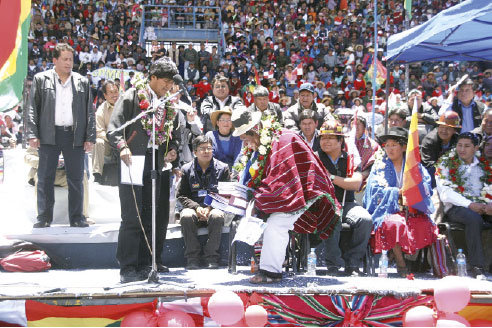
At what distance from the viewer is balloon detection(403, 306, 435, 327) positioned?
4473mm

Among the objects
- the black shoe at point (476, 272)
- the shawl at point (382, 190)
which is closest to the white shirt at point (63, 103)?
the shawl at point (382, 190)

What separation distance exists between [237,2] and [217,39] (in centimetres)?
291

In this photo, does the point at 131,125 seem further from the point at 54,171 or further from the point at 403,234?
the point at 403,234

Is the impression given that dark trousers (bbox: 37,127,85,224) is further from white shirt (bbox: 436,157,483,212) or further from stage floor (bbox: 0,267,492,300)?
white shirt (bbox: 436,157,483,212)

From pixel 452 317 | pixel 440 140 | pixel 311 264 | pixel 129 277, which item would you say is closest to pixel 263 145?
pixel 311 264

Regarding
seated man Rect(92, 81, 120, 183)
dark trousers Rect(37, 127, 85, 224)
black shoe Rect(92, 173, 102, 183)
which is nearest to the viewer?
dark trousers Rect(37, 127, 85, 224)

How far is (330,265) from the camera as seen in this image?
5812 mm

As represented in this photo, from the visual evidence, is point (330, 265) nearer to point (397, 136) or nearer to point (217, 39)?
point (397, 136)

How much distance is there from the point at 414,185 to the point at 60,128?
365cm

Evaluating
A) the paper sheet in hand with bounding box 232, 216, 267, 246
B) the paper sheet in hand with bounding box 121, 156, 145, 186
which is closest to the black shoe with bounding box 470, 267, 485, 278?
the paper sheet in hand with bounding box 232, 216, 267, 246

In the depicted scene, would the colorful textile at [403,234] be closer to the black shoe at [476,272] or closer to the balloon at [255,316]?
the black shoe at [476,272]

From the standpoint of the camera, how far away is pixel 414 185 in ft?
19.5

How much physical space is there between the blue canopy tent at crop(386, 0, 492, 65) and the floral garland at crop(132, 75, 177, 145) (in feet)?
10.5

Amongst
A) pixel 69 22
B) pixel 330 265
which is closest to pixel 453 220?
pixel 330 265
